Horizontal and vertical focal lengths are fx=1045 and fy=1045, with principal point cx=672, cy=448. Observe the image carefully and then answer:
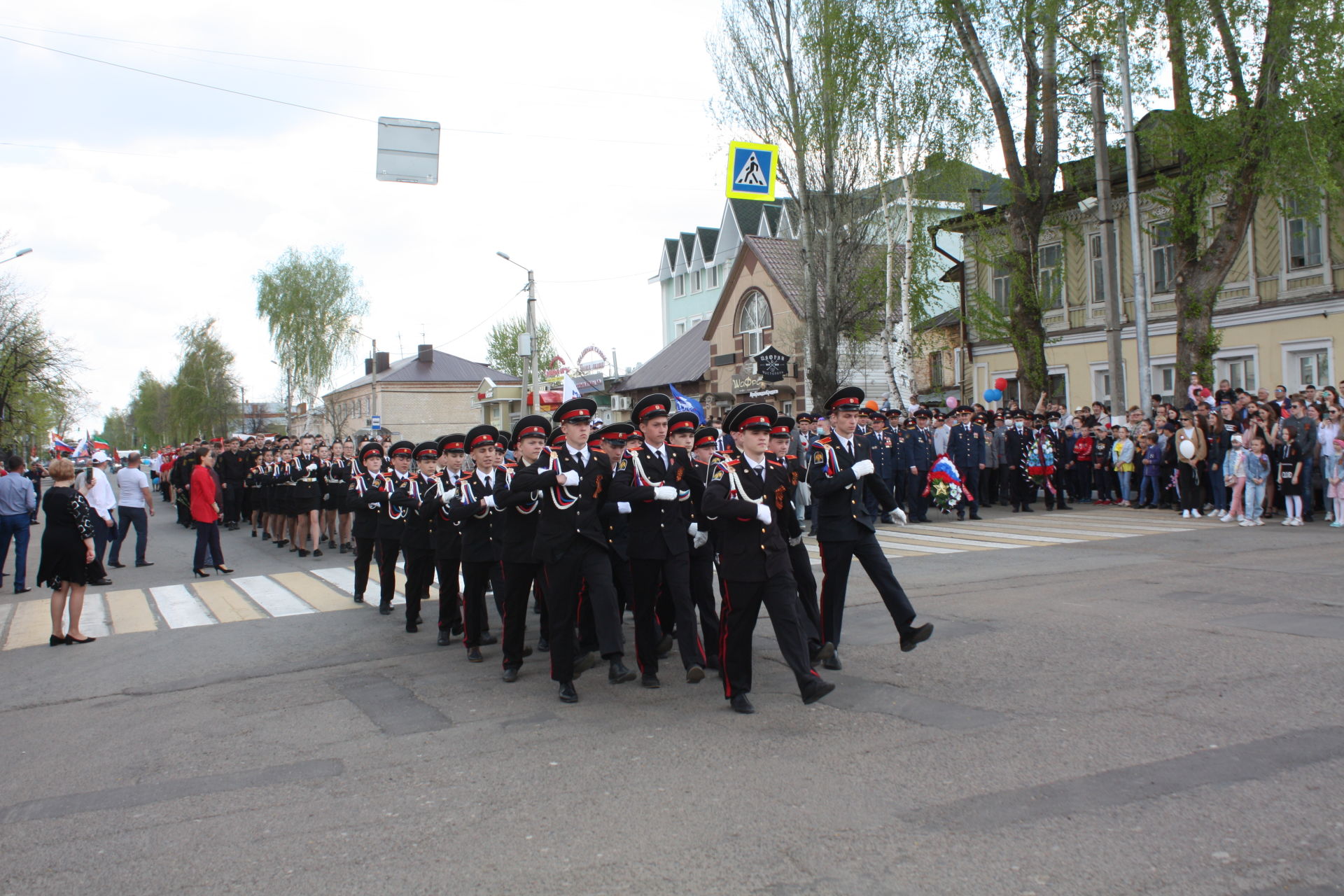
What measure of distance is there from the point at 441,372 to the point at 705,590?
70.4 m

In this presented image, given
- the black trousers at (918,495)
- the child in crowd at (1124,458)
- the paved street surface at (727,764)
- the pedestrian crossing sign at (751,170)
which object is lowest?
the paved street surface at (727,764)

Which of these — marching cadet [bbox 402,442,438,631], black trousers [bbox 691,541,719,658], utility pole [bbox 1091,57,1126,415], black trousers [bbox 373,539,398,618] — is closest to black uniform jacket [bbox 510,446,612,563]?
black trousers [bbox 691,541,719,658]

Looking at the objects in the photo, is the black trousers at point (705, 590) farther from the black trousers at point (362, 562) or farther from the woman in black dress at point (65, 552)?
the woman in black dress at point (65, 552)

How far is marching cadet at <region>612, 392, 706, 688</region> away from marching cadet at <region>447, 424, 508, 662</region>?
1.62 meters

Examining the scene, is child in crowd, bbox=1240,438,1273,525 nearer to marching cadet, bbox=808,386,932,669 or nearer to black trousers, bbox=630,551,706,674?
marching cadet, bbox=808,386,932,669

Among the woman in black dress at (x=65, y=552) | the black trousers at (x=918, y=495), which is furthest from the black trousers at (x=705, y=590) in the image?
the black trousers at (x=918, y=495)

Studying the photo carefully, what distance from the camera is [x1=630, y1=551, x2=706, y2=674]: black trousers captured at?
7387 mm

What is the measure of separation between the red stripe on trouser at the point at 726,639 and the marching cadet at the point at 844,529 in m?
1.10

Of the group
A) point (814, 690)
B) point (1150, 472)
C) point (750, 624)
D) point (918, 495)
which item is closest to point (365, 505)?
point (750, 624)

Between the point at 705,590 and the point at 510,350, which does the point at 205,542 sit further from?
the point at 510,350

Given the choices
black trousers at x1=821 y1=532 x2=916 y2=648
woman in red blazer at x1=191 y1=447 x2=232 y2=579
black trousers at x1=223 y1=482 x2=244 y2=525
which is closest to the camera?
black trousers at x1=821 y1=532 x2=916 y2=648

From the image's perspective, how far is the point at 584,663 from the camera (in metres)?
7.66

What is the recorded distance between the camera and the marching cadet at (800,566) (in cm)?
745

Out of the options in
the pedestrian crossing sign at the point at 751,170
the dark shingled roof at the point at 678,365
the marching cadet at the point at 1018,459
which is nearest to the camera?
the pedestrian crossing sign at the point at 751,170
